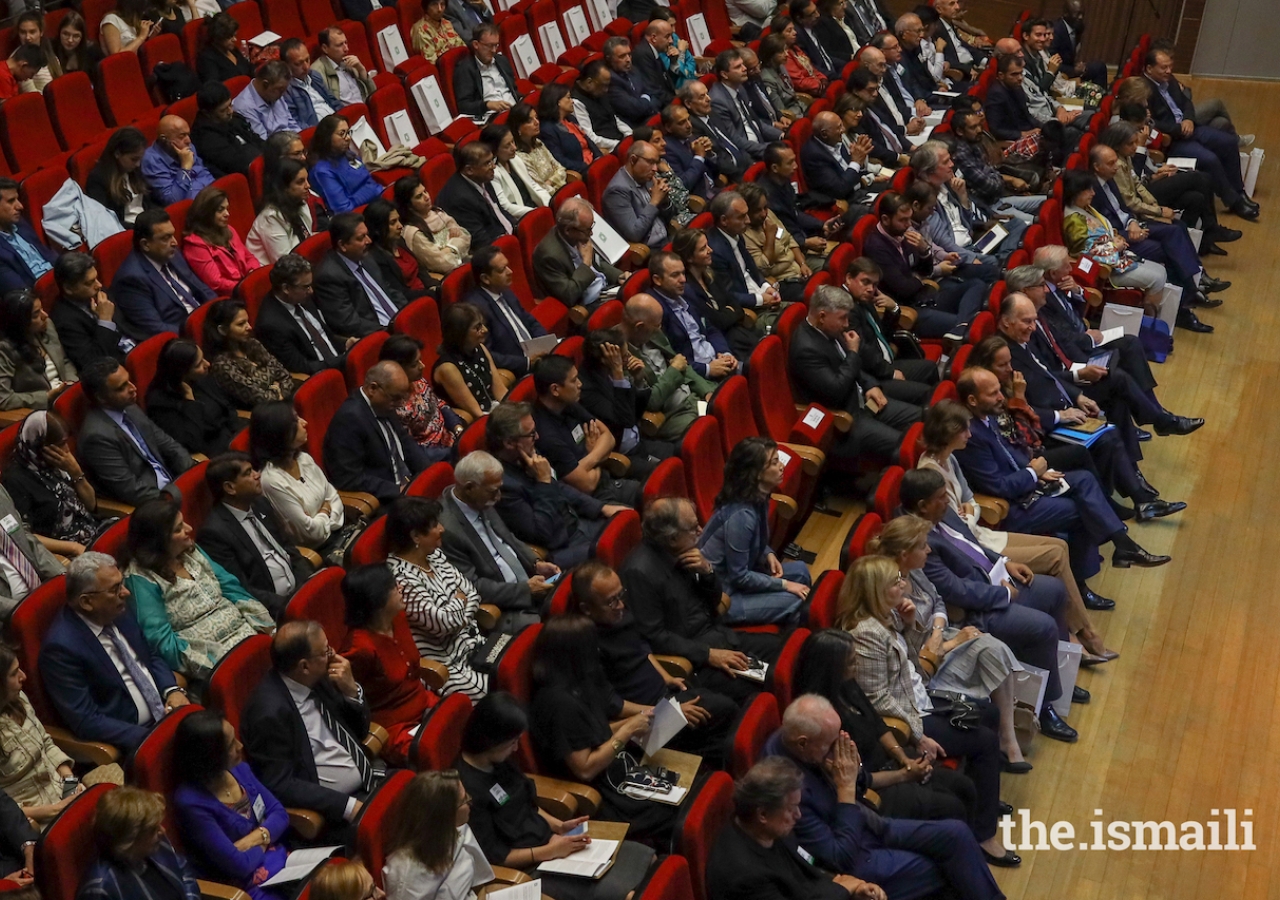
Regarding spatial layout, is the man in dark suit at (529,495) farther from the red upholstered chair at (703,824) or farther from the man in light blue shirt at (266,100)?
the man in light blue shirt at (266,100)

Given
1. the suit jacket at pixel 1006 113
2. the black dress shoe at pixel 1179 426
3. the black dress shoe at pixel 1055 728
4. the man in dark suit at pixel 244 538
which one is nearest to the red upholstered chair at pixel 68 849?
the man in dark suit at pixel 244 538

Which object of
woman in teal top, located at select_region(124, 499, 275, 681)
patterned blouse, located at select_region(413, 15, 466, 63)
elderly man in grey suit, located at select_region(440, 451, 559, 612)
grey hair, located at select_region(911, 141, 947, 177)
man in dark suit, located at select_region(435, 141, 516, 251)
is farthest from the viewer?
patterned blouse, located at select_region(413, 15, 466, 63)

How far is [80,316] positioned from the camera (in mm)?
3455

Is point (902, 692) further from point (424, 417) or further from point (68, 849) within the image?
point (68, 849)

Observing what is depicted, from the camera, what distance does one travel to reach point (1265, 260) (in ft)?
19.5

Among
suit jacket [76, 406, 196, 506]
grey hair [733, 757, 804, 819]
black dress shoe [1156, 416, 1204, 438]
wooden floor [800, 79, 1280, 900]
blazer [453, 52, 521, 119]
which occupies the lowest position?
wooden floor [800, 79, 1280, 900]

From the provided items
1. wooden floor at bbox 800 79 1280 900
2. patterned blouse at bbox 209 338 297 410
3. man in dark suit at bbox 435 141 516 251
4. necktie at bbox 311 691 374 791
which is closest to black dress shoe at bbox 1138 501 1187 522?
wooden floor at bbox 800 79 1280 900

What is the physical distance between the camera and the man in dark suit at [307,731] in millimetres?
2492

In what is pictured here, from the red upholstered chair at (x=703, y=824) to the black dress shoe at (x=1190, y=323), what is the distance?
138 inches

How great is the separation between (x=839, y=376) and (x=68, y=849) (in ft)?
8.09

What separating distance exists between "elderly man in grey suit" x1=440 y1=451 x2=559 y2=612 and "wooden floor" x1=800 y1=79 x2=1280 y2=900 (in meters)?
1.07

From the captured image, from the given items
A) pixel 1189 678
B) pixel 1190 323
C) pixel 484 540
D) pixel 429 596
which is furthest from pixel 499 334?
pixel 1190 323

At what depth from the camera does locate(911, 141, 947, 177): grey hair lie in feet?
16.8

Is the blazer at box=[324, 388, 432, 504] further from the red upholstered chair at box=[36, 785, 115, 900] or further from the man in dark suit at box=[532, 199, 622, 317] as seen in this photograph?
the red upholstered chair at box=[36, 785, 115, 900]
